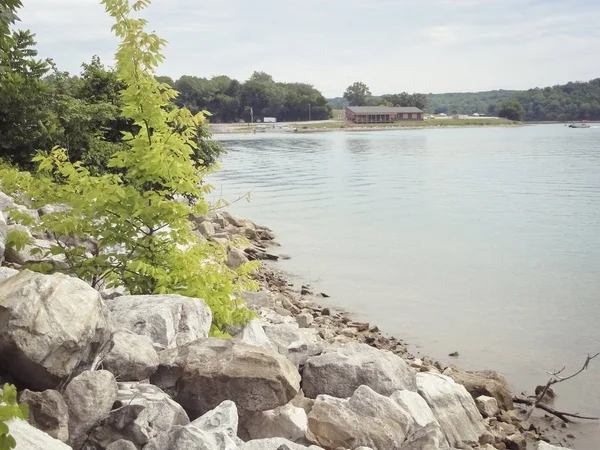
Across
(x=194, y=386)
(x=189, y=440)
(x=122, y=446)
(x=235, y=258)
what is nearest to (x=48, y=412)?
(x=122, y=446)

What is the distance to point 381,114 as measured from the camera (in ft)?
596

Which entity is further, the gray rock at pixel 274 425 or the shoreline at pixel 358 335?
the shoreline at pixel 358 335

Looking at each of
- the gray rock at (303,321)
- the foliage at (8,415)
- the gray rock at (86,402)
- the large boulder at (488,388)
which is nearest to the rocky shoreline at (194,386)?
the gray rock at (86,402)

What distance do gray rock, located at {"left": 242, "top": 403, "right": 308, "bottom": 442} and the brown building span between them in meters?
173

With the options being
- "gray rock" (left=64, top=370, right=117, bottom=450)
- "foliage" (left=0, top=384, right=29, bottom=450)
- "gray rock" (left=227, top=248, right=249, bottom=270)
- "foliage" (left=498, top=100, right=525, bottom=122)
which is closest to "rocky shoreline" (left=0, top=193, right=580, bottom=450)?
"gray rock" (left=64, top=370, right=117, bottom=450)

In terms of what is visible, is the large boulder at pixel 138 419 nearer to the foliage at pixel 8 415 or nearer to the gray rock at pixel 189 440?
the gray rock at pixel 189 440

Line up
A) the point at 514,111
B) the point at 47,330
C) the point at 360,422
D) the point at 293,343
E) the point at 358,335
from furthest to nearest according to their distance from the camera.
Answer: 1. the point at 514,111
2. the point at 358,335
3. the point at 293,343
4. the point at 360,422
5. the point at 47,330

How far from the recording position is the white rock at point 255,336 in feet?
26.9

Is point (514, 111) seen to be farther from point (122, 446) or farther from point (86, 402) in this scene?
point (122, 446)

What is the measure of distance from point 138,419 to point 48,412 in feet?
2.27

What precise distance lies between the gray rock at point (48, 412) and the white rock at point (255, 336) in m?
3.13

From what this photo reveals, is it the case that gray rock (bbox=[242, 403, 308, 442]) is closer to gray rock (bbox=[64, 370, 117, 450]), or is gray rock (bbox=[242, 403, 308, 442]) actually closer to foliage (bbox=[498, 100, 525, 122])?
gray rock (bbox=[64, 370, 117, 450])

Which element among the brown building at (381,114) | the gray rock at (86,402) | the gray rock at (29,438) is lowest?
the gray rock at (86,402)

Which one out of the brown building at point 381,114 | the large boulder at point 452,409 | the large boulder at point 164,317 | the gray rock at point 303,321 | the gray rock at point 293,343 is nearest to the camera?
the large boulder at point 164,317
